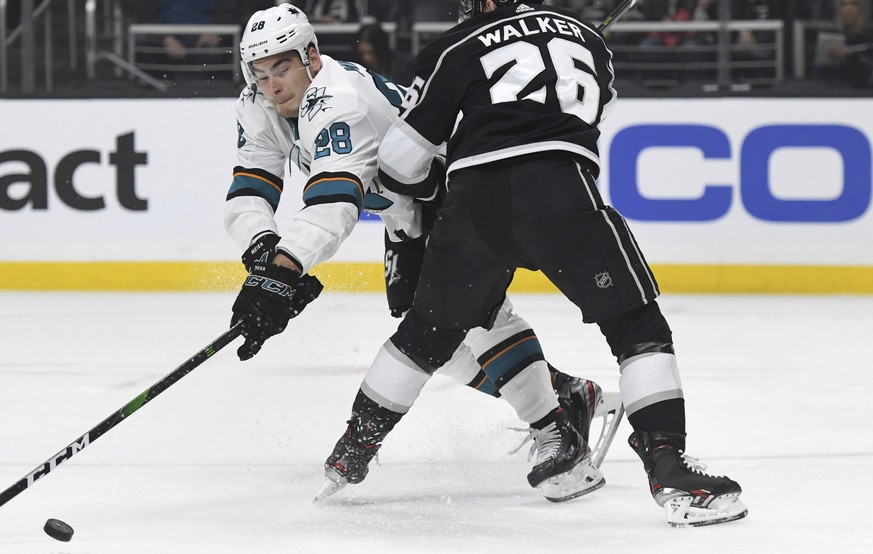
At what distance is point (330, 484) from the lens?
2.75 meters

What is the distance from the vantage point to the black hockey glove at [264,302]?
102 inches

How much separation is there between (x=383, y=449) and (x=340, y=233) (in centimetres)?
80

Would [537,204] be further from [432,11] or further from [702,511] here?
[432,11]

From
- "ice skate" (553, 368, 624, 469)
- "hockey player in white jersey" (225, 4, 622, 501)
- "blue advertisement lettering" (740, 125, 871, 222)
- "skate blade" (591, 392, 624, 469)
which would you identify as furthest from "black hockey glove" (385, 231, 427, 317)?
"blue advertisement lettering" (740, 125, 871, 222)

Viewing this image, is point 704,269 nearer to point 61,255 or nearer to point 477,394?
point 477,394

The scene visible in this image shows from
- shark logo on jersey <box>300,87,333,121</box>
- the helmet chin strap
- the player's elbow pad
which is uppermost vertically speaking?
the helmet chin strap

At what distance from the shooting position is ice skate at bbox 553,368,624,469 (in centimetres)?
308

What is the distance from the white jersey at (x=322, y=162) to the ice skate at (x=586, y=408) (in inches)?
19.7

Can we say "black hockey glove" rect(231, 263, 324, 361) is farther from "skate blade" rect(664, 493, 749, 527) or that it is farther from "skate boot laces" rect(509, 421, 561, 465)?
"skate blade" rect(664, 493, 749, 527)

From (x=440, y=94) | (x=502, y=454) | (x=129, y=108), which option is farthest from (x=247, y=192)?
(x=129, y=108)

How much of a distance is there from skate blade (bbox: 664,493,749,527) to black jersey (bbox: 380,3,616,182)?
2.13 feet

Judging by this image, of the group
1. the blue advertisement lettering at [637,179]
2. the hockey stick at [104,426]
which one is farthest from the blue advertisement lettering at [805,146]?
the hockey stick at [104,426]

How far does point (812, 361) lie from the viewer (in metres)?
4.57

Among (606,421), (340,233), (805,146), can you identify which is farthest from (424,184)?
(805,146)
